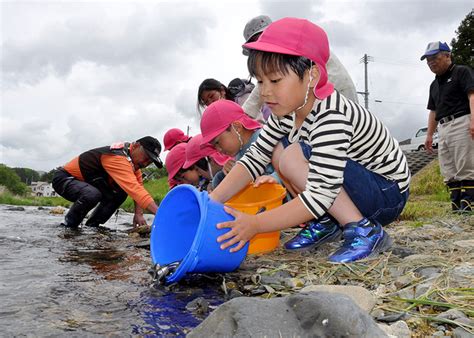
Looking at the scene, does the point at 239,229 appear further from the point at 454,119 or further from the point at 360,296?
the point at 454,119

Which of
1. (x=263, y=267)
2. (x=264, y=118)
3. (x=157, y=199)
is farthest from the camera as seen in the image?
(x=157, y=199)

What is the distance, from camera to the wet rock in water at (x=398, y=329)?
50.6 inches

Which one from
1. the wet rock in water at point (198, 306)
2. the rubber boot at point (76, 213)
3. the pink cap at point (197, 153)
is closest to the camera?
→ the wet rock in water at point (198, 306)

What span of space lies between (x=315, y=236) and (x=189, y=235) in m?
0.72

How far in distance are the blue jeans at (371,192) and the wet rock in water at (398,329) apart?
1.00 m

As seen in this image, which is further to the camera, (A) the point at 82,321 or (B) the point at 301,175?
(B) the point at 301,175

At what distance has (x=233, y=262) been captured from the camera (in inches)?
81.8

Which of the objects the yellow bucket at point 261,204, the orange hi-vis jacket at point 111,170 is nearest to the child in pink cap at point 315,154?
the yellow bucket at point 261,204

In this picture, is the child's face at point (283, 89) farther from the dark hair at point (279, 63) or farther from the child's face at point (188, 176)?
the child's face at point (188, 176)

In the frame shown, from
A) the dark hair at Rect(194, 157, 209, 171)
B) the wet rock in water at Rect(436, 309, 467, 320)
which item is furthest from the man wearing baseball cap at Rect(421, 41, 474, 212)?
the wet rock in water at Rect(436, 309, 467, 320)

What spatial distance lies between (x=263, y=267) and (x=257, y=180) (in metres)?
0.70

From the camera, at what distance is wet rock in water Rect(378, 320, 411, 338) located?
1.29 m

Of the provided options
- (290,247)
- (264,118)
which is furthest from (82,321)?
(264,118)

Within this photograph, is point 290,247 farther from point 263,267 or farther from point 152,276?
point 152,276
